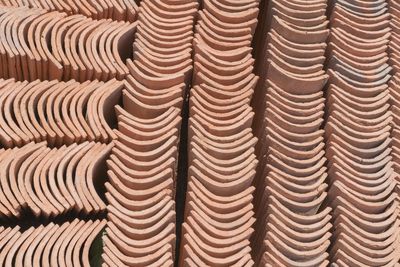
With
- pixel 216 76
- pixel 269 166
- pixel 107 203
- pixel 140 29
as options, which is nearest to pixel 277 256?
pixel 269 166

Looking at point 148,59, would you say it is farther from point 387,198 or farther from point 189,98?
point 387,198

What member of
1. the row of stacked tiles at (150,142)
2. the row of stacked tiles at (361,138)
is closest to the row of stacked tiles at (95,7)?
the row of stacked tiles at (150,142)

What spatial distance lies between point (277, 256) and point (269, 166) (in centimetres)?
85

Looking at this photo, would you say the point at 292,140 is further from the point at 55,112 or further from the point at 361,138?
the point at 55,112

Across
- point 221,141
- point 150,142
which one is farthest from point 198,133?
point 150,142

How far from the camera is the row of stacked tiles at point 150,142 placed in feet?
19.6

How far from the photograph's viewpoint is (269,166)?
6.56m

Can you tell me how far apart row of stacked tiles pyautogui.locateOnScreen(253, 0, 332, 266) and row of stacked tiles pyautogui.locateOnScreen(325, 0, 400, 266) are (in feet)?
0.40

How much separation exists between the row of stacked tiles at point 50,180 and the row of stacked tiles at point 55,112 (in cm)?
10

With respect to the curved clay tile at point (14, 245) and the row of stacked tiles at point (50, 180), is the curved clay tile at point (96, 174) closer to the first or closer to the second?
the row of stacked tiles at point (50, 180)

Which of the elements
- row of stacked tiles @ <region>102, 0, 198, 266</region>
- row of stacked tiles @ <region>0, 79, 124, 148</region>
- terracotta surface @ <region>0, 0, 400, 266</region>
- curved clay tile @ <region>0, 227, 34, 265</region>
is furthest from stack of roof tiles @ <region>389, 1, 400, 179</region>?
curved clay tile @ <region>0, 227, 34, 265</region>

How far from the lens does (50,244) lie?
19.2 ft

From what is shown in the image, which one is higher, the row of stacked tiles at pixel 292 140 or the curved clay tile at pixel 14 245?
the row of stacked tiles at pixel 292 140

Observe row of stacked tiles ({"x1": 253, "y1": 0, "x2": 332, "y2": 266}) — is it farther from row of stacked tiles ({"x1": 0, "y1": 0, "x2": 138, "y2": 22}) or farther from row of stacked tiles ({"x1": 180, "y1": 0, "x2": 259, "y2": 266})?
row of stacked tiles ({"x1": 0, "y1": 0, "x2": 138, "y2": 22})
